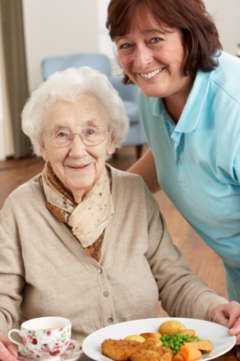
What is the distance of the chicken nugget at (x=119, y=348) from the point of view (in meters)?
1.11

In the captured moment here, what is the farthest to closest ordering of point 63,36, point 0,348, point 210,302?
1. point 63,36
2. point 210,302
3. point 0,348

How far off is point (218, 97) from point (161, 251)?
451 mm

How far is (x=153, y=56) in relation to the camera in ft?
4.90

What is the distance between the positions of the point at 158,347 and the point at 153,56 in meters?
0.76

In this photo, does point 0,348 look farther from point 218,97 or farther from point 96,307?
point 218,97

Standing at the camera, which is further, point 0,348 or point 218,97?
point 218,97

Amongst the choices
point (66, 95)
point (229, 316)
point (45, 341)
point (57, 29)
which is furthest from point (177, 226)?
point (57, 29)

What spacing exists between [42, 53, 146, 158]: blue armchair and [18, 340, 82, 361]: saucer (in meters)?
5.29

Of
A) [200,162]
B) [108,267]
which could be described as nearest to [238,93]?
[200,162]

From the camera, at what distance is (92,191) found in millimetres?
1553

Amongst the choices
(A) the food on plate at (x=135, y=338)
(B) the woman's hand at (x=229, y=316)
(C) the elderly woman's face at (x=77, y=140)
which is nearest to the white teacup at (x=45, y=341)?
(A) the food on plate at (x=135, y=338)

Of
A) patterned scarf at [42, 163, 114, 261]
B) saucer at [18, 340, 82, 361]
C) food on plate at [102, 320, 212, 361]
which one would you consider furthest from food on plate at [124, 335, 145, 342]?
patterned scarf at [42, 163, 114, 261]

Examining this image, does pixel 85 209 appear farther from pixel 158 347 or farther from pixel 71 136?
pixel 158 347

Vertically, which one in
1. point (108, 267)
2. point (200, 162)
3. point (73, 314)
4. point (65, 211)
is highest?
point (200, 162)
